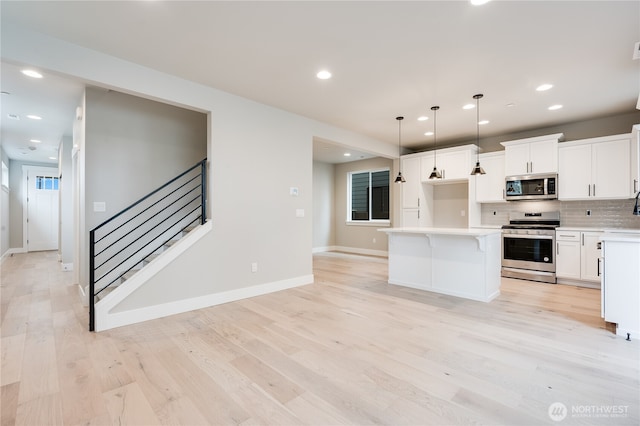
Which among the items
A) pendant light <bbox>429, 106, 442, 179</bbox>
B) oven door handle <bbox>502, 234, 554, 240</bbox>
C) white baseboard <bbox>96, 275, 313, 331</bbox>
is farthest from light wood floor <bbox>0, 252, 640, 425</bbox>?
pendant light <bbox>429, 106, 442, 179</bbox>

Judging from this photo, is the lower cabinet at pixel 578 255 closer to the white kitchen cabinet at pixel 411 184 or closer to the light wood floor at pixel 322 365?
the light wood floor at pixel 322 365

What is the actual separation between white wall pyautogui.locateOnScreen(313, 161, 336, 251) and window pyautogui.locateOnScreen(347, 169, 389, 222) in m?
0.65

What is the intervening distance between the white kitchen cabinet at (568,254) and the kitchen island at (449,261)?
1.53 meters

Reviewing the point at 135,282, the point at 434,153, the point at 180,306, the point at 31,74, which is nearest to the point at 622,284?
the point at 434,153

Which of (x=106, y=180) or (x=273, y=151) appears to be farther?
(x=273, y=151)

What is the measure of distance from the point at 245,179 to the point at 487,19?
3.17 metres

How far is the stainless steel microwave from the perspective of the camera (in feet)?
16.6

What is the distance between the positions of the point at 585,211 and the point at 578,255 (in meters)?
0.90

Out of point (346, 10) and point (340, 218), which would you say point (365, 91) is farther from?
point (340, 218)

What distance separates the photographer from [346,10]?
7.68 ft

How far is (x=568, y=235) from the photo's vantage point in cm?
487

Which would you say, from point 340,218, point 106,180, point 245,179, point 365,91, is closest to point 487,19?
point 365,91

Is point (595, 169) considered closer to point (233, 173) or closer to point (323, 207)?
point (233, 173)

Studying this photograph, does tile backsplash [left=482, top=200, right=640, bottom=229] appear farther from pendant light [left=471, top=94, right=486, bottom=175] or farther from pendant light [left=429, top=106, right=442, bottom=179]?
pendant light [left=429, top=106, right=442, bottom=179]
